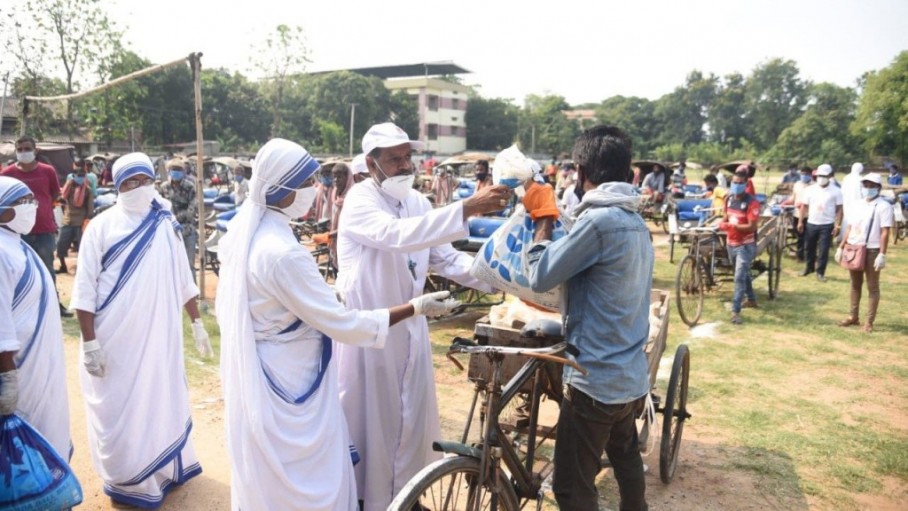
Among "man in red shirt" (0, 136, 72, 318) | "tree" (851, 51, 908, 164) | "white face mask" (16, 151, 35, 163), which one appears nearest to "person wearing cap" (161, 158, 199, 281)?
"man in red shirt" (0, 136, 72, 318)

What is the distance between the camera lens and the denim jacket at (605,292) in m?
2.22

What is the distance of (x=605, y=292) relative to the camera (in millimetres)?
2305

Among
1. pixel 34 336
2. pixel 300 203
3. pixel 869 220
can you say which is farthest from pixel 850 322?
pixel 34 336

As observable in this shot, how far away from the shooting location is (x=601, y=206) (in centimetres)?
227

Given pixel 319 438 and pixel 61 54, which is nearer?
pixel 319 438

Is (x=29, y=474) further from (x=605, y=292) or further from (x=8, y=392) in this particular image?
(x=605, y=292)

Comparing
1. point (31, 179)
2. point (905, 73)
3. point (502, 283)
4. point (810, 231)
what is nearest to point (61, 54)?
point (31, 179)

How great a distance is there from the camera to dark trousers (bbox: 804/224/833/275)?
1077 cm

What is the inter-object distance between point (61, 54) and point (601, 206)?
34.2 metres

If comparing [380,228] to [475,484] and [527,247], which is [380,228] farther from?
[475,484]

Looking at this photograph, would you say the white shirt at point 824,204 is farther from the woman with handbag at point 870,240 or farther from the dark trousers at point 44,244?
the dark trousers at point 44,244

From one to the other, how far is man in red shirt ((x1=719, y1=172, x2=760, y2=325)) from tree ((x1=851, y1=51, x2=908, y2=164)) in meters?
41.4

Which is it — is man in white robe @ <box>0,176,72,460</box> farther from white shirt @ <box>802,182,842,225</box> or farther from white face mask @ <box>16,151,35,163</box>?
white shirt @ <box>802,182,842,225</box>

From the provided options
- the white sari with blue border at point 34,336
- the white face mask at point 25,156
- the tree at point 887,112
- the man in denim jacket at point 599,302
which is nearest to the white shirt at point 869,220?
the man in denim jacket at point 599,302
